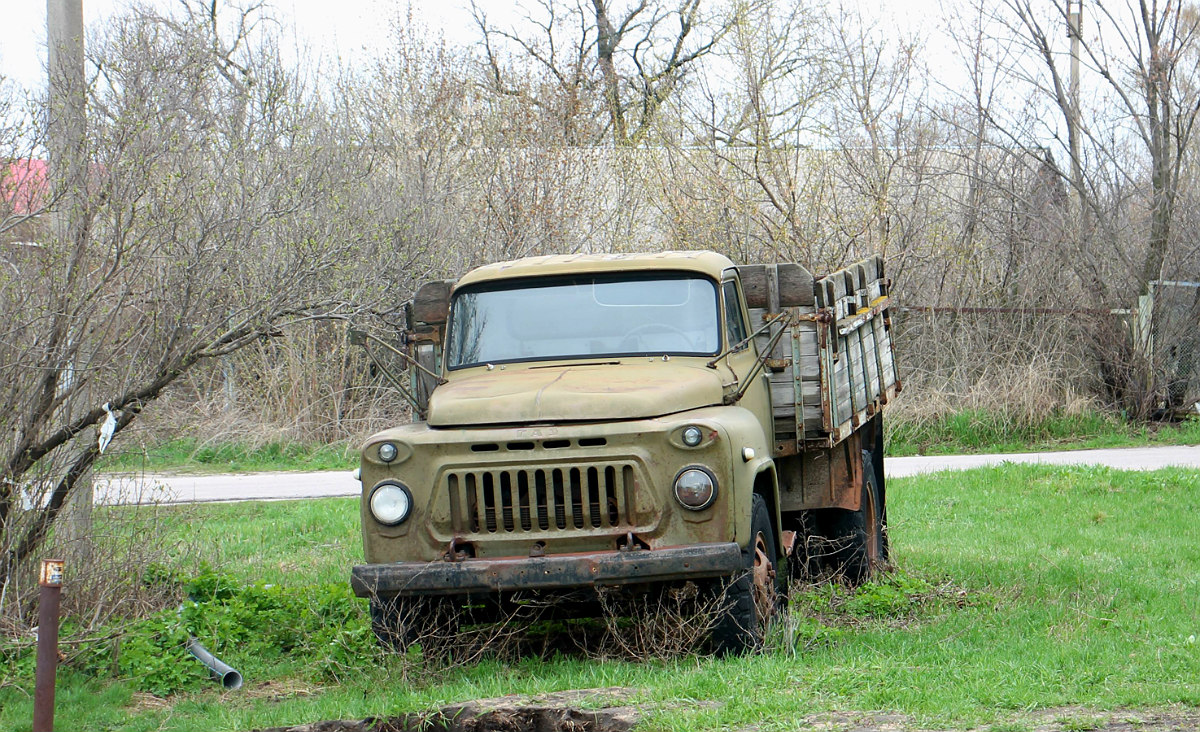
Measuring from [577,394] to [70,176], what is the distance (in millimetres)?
2917

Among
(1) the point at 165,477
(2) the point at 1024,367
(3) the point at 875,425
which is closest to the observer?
(3) the point at 875,425

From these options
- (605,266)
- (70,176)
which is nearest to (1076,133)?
(605,266)

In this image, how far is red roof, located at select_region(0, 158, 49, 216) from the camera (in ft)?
23.2

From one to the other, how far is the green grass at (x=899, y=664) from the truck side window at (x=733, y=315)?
1.66 metres

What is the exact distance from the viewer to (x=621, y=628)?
710 cm

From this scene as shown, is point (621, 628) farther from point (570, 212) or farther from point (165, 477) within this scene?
point (570, 212)

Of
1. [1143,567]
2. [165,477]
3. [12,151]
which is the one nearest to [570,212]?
[165,477]

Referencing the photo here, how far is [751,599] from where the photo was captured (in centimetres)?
648

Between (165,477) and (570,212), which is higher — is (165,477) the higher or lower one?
the lower one

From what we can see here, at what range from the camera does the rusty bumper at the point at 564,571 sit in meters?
6.16

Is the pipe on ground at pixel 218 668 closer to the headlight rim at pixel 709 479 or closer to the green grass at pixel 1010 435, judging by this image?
the headlight rim at pixel 709 479

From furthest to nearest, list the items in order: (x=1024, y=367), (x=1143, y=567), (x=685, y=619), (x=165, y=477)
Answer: (x=1024, y=367), (x=165, y=477), (x=1143, y=567), (x=685, y=619)

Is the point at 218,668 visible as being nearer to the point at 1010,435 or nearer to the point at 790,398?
the point at 790,398

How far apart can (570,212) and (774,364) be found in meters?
11.8
